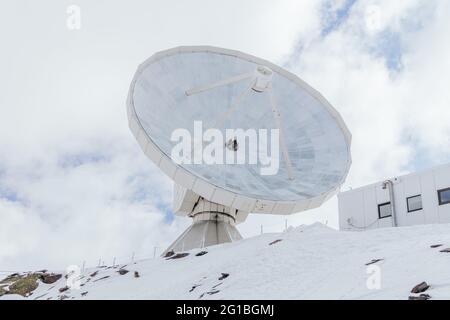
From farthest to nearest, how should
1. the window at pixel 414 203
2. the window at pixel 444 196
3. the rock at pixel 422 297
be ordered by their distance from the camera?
the window at pixel 414 203
the window at pixel 444 196
the rock at pixel 422 297

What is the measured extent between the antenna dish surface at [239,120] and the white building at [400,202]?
6668 mm

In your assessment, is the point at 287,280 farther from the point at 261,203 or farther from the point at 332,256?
→ the point at 261,203

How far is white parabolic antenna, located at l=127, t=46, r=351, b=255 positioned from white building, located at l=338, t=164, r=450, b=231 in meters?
6.60

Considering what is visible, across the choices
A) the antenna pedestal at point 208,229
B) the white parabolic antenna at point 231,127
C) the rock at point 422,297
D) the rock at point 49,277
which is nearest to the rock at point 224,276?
the white parabolic antenna at point 231,127

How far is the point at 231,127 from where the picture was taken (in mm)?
27406

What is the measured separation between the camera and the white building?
99.5 ft

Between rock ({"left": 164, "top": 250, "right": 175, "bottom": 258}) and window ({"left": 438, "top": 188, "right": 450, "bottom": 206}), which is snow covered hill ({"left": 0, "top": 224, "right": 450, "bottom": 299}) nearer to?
rock ({"left": 164, "top": 250, "right": 175, "bottom": 258})

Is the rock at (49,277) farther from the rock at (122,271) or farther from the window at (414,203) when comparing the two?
the window at (414,203)

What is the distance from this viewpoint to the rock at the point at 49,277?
85.2 ft

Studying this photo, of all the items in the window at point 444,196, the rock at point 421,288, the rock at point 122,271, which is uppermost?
the window at point 444,196

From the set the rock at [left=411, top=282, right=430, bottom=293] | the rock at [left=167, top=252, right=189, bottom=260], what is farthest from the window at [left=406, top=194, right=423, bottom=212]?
the rock at [left=411, top=282, right=430, bottom=293]

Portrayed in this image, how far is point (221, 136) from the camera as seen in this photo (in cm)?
2661

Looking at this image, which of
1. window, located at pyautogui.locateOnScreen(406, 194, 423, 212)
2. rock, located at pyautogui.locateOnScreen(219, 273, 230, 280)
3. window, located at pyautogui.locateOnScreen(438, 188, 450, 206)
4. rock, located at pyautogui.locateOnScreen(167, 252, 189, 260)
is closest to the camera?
rock, located at pyautogui.locateOnScreen(219, 273, 230, 280)
